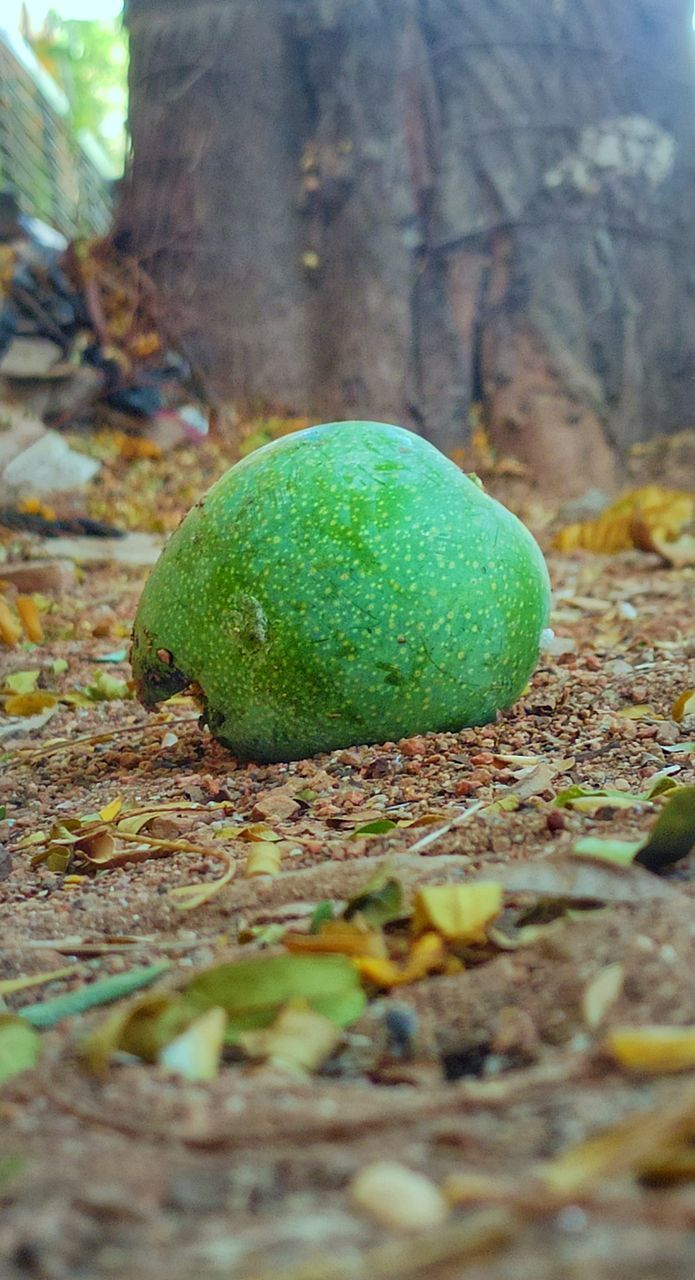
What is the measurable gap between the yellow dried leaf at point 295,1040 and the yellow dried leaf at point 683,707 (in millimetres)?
1336

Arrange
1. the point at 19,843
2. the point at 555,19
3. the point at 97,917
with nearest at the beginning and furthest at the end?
the point at 97,917
the point at 19,843
the point at 555,19

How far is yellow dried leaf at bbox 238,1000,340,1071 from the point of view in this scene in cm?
96

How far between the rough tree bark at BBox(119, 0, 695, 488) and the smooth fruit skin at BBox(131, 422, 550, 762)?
14.3ft

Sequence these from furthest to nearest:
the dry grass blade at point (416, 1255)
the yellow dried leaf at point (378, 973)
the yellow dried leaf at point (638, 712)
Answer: the yellow dried leaf at point (638, 712), the yellow dried leaf at point (378, 973), the dry grass blade at point (416, 1255)

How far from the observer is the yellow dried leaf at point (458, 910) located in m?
1.14

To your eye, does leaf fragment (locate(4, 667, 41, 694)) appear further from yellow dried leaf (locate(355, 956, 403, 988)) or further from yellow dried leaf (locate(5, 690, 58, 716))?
yellow dried leaf (locate(355, 956, 403, 988))

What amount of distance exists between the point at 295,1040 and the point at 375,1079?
0.07m

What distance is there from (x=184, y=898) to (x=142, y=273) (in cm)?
560

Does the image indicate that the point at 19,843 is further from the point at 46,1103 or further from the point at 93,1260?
the point at 93,1260

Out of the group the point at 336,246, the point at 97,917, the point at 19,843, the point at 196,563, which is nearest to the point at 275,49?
the point at 336,246

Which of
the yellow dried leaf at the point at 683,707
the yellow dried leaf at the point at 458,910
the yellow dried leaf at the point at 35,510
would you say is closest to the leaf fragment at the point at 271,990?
the yellow dried leaf at the point at 458,910

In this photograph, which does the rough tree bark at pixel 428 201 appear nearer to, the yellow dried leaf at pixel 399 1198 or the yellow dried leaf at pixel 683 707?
the yellow dried leaf at pixel 683 707

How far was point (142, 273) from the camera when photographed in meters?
6.55

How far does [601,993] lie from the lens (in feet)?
3.17
